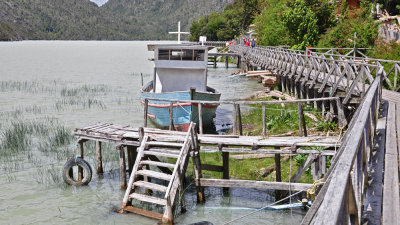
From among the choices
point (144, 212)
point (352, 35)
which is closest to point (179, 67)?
point (144, 212)

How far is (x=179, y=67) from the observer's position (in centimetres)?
2014

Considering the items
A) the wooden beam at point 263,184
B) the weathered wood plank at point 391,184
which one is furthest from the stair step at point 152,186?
the weathered wood plank at point 391,184

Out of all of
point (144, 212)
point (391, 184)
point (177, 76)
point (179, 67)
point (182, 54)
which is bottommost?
point (144, 212)

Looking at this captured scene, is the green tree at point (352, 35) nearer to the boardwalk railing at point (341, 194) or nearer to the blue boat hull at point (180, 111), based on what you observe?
the blue boat hull at point (180, 111)

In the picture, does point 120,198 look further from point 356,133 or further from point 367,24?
point 367,24

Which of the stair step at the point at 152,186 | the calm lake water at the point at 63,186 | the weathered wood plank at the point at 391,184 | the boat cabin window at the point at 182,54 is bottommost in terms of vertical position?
the calm lake water at the point at 63,186

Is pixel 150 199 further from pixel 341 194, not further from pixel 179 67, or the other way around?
pixel 179 67

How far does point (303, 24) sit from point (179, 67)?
19.1 metres

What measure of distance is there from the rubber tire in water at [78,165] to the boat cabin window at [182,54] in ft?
30.3

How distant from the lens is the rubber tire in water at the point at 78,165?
39.1 feet

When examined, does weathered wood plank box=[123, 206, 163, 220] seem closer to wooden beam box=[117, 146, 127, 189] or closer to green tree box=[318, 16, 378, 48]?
wooden beam box=[117, 146, 127, 189]

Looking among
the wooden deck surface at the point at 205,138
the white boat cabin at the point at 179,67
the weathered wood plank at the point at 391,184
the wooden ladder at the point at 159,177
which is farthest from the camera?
the white boat cabin at the point at 179,67

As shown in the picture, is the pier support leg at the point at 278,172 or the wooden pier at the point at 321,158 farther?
the pier support leg at the point at 278,172

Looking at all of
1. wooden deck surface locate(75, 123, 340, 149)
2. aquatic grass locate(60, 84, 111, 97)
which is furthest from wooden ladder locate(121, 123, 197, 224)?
aquatic grass locate(60, 84, 111, 97)
